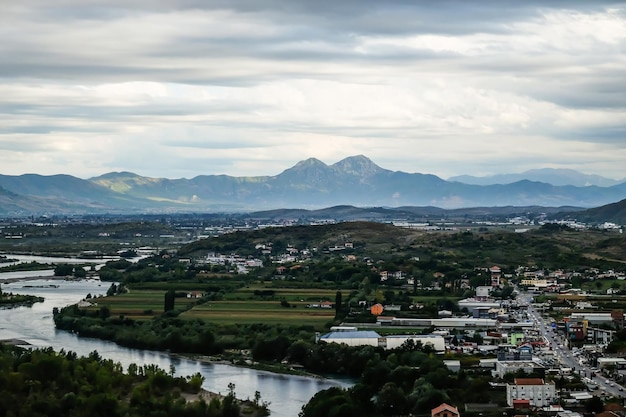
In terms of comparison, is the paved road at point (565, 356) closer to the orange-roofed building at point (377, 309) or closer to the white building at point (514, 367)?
the white building at point (514, 367)

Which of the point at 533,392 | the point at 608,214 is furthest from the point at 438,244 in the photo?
the point at 608,214

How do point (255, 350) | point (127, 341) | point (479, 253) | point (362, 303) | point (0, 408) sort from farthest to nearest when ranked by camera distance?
point (479, 253) → point (362, 303) → point (127, 341) → point (255, 350) → point (0, 408)

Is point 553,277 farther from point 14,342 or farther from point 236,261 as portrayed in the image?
point 14,342

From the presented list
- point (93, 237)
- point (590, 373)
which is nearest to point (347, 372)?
point (590, 373)

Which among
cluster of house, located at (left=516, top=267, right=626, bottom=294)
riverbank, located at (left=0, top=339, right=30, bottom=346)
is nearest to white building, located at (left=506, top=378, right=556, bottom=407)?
riverbank, located at (left=0, top=339, right=30, bottom=346)

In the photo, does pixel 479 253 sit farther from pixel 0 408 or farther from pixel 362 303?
pixel 0 408

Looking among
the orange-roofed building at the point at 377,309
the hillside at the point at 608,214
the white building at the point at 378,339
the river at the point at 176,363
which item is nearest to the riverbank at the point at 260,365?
the river at the point at 176,363
